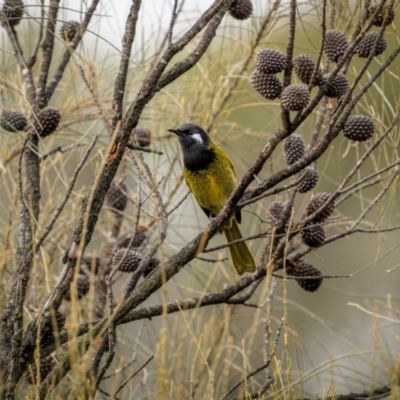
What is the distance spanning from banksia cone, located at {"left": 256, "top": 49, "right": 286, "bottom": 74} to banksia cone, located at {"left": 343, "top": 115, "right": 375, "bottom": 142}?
303 mm

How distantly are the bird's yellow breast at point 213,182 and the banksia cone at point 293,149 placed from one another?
1403 mm

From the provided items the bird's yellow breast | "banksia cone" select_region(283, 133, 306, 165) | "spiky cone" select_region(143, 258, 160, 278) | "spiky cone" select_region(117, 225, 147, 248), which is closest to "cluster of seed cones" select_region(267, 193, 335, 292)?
"banksia cone" select_region(283, 133, 306, 165)

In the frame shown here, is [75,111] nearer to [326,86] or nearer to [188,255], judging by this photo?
[188,255]

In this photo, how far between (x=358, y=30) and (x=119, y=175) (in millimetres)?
1770

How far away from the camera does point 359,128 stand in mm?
2285

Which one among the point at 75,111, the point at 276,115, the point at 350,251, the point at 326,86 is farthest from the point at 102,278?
the point at 350,251

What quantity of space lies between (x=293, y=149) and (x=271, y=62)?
17.8 inches

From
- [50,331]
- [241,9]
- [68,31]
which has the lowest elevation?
[50,331]

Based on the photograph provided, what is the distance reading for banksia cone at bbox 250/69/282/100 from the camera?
87.2 inches

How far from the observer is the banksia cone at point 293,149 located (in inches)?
99.8

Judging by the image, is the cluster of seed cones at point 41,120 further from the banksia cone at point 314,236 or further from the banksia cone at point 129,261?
the banksia cone at point 314,236

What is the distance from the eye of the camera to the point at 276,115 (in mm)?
3256

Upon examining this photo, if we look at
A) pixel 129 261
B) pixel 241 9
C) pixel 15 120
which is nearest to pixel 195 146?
pixel 241 9

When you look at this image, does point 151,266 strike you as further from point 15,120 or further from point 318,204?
point 15,120
